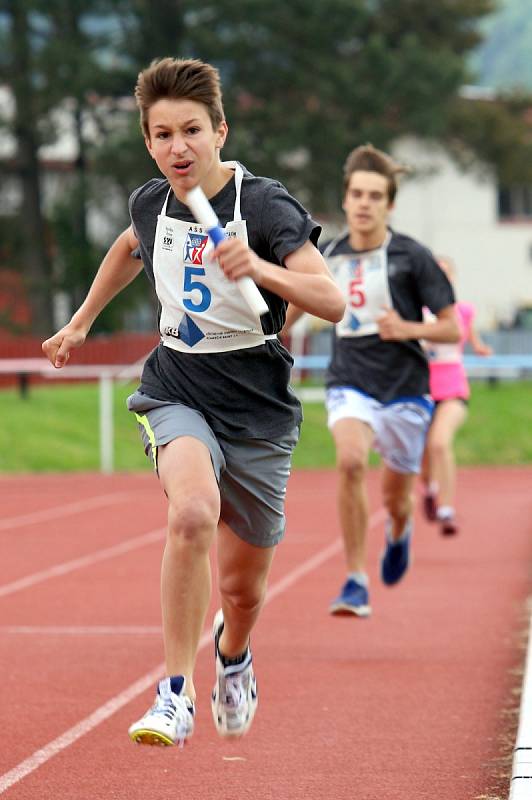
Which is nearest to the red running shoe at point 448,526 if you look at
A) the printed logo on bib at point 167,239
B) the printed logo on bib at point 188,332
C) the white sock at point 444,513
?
the white sock at point 444,513

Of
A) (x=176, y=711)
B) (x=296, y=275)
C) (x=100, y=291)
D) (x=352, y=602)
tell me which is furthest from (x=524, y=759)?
(x=352, y=602)

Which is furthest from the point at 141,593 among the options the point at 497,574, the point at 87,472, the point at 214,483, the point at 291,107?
the point at 291,107

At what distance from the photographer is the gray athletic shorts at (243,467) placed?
527 centimetres

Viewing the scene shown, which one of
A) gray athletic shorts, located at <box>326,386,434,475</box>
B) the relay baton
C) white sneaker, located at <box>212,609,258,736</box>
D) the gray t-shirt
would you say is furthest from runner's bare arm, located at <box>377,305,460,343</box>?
the relay baton

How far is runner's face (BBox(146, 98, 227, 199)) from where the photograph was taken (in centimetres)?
496

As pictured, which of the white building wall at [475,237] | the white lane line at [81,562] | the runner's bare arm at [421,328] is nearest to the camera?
the runner's bare arm at [421,328]

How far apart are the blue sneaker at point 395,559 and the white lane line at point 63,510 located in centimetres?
560

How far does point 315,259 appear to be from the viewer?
5035 millimetres

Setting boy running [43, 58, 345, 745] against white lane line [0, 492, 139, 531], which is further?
white lane line [0, 492, 139, 531]

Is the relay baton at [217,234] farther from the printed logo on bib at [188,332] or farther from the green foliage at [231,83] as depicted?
the green foliage at [231,83]

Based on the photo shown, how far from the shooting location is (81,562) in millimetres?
12062

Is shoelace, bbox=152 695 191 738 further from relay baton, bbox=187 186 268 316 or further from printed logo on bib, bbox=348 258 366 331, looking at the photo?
printed logo on bib, bbox=348 258 366 331

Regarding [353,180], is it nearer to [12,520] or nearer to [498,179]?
[12,520]

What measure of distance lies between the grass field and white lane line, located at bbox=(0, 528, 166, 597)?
9405 mm
